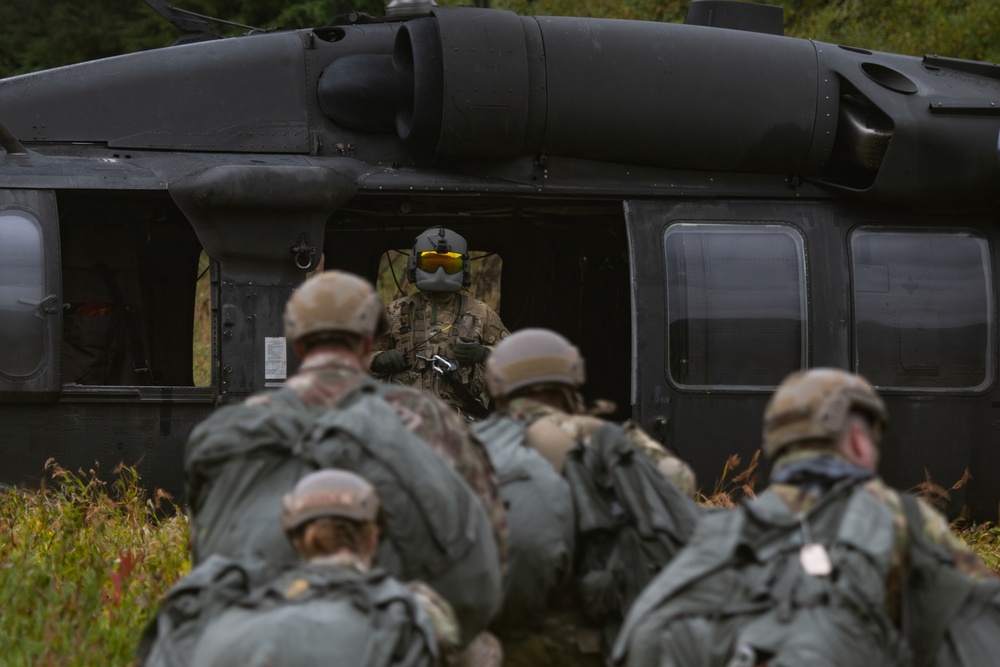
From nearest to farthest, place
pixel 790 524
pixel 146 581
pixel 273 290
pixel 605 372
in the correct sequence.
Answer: pixel 790 524
pixel 146 581
pixel 273 290
pixel 605 372

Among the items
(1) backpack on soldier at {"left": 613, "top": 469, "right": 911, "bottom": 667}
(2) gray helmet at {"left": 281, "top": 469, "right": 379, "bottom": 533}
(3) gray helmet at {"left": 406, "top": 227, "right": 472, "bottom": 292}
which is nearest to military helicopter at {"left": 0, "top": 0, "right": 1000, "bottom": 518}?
(3) gray helmet at {"left": 406, "top": 227, "right": 472, "bottom": 292}

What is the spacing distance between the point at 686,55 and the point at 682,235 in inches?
36.5

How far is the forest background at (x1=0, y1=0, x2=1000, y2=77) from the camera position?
15.0m

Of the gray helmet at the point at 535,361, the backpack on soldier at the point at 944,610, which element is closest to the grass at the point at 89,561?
the gray helmet at the point at 535,361

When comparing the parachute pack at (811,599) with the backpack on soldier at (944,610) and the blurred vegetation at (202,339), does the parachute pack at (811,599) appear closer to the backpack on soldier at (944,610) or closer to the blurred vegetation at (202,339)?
the backpack on soldier at (944,610)

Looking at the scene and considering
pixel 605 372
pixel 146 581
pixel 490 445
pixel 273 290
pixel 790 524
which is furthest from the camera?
pixel 605 372

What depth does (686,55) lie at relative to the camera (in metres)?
8.39

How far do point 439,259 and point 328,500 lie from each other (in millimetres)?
4928

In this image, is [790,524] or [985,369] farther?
[985,369]

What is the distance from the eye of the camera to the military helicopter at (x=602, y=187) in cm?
799

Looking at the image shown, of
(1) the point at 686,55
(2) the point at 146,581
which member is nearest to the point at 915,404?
(1) the point at 686,55

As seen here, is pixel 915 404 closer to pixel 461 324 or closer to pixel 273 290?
pixel 461 324

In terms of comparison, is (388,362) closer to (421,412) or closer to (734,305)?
(734,305)

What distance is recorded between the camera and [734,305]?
8.34 metres
